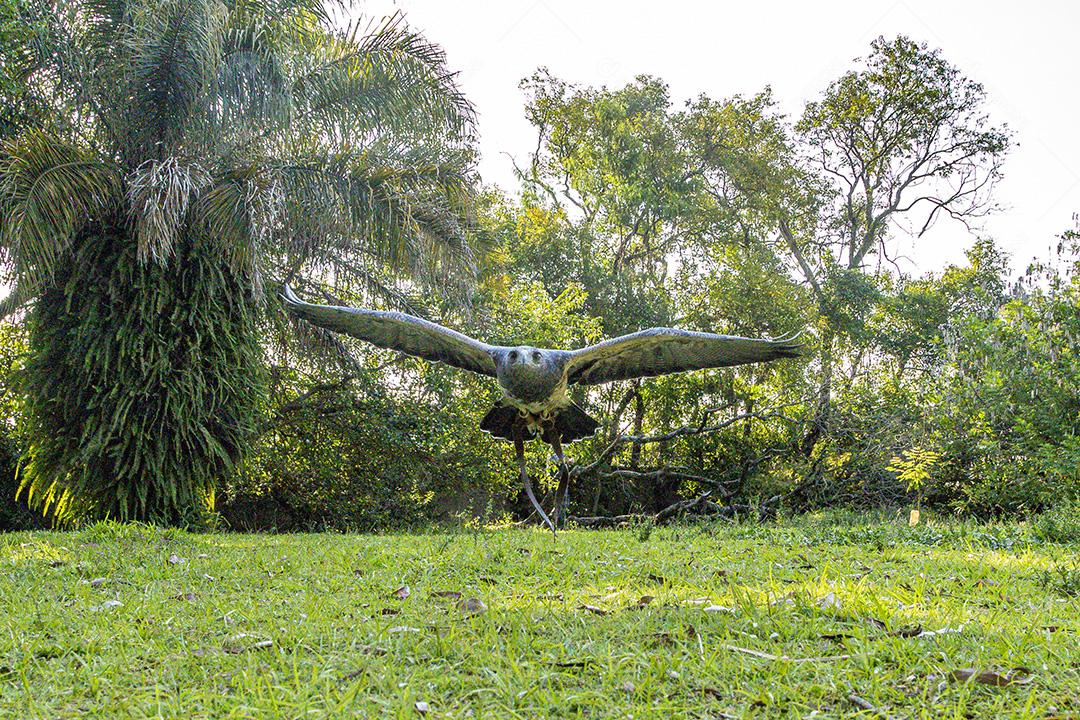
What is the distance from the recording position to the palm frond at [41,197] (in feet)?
25.0

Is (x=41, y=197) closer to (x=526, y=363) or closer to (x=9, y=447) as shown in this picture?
(x=526, y=363)

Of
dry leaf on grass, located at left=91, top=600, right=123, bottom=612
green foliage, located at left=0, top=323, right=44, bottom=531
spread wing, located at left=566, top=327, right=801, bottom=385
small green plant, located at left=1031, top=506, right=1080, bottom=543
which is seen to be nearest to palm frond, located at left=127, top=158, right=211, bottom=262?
spread wing, located at left=566, top=327, right=801, bottom=385

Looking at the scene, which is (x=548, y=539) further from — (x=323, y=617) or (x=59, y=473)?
(x=59, y=473)

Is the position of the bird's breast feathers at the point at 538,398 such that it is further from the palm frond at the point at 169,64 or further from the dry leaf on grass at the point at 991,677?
the palm frond at the point at 169,64

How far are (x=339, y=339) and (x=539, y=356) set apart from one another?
5482 mm

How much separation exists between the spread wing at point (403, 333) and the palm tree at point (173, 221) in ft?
7.27

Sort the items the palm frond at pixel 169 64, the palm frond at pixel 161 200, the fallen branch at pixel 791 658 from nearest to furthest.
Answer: the fallen branch at pixel 791 658 → the palm frond at pixel 161 200 → the palm frond at pixel 169 64

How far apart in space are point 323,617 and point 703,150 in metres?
16.5

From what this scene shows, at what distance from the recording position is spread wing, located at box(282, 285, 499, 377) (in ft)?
21.1

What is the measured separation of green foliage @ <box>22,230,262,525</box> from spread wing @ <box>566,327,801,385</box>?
4.49 meters

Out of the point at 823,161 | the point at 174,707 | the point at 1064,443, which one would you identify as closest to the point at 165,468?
the point at 174,707

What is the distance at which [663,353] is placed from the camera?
6.55m

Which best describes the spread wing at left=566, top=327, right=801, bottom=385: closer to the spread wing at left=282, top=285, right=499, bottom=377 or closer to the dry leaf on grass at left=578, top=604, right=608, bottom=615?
the spread wing at left=282, top=285, right=499, bottom=377

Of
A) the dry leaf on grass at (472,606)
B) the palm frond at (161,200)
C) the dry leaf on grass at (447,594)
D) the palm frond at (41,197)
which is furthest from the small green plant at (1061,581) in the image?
the palm frond at (41,197)
